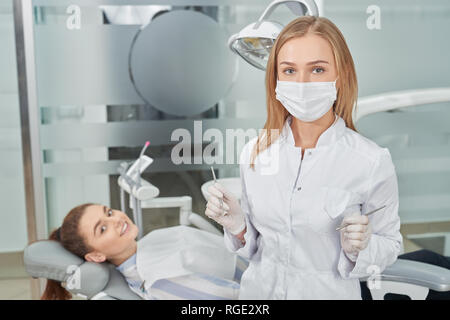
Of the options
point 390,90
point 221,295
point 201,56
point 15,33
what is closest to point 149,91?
point 201,56

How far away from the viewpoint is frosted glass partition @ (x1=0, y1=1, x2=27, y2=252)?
5.06 feet

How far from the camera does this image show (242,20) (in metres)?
1.49

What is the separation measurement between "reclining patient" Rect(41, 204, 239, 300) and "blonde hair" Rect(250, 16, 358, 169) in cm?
50

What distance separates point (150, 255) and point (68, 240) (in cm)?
27

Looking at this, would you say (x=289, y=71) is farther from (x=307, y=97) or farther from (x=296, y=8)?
(x=296, y=8)

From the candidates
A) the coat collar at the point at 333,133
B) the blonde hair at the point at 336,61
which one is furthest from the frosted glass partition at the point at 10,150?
the coat collar at the point at 333,133

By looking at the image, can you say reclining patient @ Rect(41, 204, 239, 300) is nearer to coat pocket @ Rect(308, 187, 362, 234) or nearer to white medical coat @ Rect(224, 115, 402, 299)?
white medical coat @ Rect(224, 115, 402, 299)

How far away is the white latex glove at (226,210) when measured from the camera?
1.21 metres

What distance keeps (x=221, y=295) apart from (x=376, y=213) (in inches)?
22.3

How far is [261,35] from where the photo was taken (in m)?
1.32

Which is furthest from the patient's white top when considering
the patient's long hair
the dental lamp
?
the dental lamp

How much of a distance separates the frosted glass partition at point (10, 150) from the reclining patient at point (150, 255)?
0.27m

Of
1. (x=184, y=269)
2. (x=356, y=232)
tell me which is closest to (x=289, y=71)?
(x=356, y=232)

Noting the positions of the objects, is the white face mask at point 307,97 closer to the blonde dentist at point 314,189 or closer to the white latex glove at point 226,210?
the blonde dentist at point 314,189
